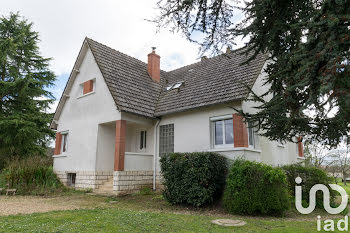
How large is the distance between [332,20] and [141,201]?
387 inches

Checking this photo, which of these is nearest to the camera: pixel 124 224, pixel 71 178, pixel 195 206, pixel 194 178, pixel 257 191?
pixel 124 224

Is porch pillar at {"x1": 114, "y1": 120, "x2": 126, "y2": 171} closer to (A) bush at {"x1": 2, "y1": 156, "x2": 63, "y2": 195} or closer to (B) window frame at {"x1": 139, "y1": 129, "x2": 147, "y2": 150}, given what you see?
(B) window frame at {"x1": 139, "y1": 129, "x2": 147, "y2": 150}

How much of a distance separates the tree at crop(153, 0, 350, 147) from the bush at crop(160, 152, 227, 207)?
363 cm

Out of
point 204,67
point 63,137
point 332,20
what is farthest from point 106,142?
point 332,20

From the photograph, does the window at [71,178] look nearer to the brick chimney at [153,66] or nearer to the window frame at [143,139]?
the window frame at [143,139]

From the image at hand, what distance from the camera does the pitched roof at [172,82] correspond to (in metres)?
13.0

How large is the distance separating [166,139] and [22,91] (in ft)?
48.8

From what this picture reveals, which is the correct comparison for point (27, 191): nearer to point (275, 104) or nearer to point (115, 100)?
point (115, 100)

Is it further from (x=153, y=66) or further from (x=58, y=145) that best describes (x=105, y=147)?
(x=153, y=66)

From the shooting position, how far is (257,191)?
863 centimetres

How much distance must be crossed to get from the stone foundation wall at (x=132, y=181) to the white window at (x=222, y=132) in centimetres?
400

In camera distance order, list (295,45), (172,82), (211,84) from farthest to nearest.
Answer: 1. (172,82)
2. (211,84)
3. (295,45)

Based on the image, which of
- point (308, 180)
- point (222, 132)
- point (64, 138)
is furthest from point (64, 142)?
point (308, 180)

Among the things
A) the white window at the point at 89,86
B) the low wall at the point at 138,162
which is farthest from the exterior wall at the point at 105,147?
the white window at the point at 89,86
